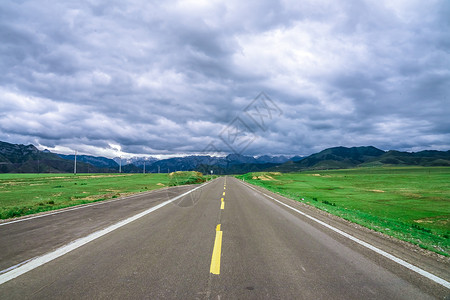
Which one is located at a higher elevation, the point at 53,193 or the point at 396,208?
the point at 53,193

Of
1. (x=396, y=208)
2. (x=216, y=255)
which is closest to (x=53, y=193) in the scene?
(x=216, y=255)

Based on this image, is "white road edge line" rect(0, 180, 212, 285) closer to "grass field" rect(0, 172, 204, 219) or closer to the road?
the road

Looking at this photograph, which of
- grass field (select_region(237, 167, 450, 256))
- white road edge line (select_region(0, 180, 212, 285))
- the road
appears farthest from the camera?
grass field (select_region(237, 167, 450, 256))

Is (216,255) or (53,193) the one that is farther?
(53,193)

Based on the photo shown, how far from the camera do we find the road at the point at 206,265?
3.73 meters

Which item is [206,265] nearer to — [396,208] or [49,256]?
[49,256]

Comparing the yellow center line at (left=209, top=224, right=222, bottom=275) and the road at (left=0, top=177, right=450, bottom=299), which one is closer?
the road at (left=0, top=177, right=450, bottom=299)

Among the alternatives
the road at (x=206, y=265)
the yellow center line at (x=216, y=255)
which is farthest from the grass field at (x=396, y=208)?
the yellow center line at (x=216, y=255)

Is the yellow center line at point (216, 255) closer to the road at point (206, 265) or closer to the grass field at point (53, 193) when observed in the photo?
the road at point (206, 265)

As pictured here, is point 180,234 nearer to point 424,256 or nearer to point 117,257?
point 117,257

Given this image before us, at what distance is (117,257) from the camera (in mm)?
5195

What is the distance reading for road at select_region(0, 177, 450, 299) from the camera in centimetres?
373

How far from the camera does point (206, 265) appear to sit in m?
4.73

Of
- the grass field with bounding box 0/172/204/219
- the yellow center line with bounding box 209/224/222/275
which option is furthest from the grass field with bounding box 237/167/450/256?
the grass field with bounding box 0/172/204/219
